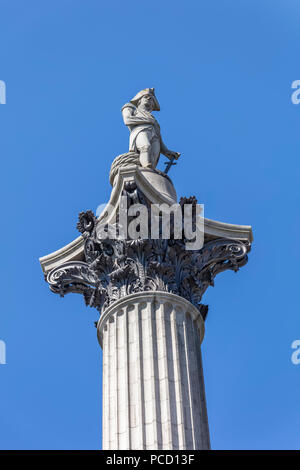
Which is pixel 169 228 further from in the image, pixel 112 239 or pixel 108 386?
pixel 108 386

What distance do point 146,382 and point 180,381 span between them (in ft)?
2.75

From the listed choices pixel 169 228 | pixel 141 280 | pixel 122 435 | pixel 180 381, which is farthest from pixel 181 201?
pixel 122 435

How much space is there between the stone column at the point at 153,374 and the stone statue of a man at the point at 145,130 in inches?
238

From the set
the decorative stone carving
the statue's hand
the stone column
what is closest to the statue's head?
the statue's hand

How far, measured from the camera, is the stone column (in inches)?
910

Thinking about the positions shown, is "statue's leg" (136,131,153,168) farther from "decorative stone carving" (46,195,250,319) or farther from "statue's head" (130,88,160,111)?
"decorative stone carving" (46,195,250,319)

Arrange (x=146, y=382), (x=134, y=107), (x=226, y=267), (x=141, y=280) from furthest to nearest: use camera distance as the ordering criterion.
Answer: (x=134, y=107) → (x=226, y=267) → (x=141, y=280) → (x=146, y=382)

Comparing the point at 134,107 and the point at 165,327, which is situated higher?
the point at 134,107

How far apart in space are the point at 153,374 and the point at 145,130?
10.2 m

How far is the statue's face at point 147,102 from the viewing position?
109 ft

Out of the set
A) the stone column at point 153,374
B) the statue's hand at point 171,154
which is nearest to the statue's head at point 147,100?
the statue's hand at point 171,154

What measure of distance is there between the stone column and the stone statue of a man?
603cm

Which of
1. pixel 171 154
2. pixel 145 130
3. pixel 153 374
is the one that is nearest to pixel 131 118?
pixel 145 130
